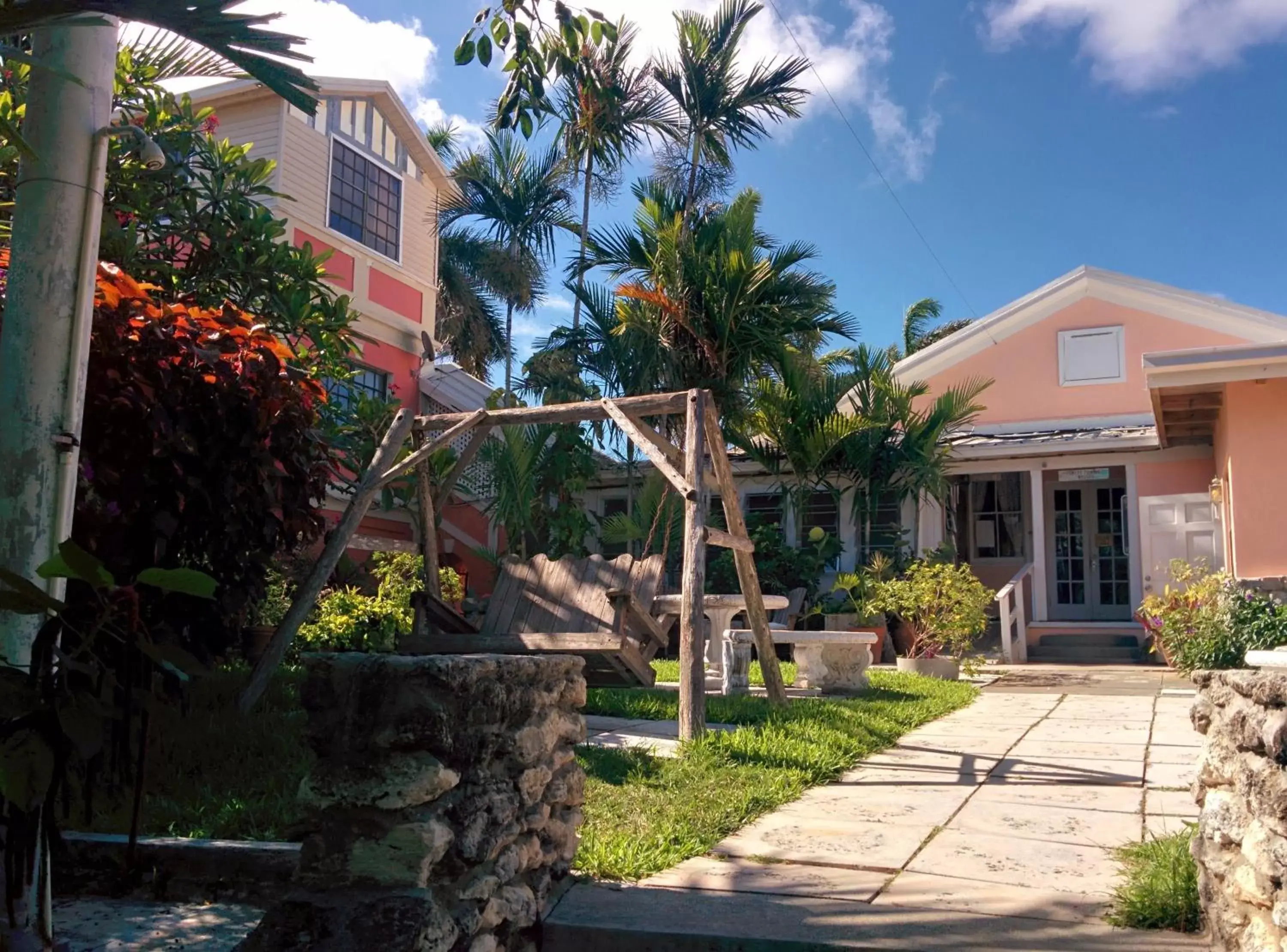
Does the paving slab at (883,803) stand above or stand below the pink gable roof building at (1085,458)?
below

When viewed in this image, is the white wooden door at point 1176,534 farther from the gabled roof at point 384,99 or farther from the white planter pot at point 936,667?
the gabled roof at point 384,99

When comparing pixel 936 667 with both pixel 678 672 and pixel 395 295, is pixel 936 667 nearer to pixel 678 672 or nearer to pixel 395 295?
pixel 678 672

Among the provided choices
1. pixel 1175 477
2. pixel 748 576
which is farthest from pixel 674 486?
pixel 1175 477

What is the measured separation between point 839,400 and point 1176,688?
6.02 metres

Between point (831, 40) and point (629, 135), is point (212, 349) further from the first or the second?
point (629, 135)

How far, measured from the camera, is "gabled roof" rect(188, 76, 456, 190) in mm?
13688

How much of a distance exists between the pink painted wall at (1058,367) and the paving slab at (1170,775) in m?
10.5

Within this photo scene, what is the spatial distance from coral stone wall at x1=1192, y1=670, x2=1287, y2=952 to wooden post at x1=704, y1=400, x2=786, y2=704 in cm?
370

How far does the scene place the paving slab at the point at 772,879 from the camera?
306cm

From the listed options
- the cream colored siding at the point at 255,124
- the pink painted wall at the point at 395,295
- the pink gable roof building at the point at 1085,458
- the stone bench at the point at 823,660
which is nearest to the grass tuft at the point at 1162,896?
the stone bench at the point at 823,660

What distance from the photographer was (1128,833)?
3.74 m

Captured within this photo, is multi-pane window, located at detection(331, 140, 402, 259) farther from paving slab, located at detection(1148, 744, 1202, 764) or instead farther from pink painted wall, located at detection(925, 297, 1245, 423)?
paving slab, located at detection(1148, 744, 1202, 764)

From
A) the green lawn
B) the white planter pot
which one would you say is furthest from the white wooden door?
the green lawn

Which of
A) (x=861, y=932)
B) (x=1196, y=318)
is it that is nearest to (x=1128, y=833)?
(x=861, y=932)
